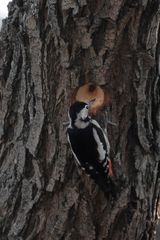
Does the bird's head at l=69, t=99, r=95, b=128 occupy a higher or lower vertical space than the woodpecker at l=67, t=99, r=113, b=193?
higher

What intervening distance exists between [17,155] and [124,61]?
1.91 ft

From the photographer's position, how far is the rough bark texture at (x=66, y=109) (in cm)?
241

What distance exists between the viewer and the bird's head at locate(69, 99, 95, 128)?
234 cm

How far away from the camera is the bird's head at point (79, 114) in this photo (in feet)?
7.69

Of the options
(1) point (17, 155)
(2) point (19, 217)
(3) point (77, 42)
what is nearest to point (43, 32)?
(3) point (77, 42)

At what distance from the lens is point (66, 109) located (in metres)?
2.45

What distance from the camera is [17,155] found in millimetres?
2555

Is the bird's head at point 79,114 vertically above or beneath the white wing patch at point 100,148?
above

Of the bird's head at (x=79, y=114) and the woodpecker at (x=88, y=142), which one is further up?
the bird's head at (x=79, y=114)

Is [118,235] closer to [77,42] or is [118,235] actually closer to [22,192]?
[22,192]

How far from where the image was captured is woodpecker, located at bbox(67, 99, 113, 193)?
2.36m

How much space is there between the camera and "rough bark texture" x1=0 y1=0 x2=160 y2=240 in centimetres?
241

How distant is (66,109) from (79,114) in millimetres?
126

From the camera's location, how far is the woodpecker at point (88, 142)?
93.0 inches
